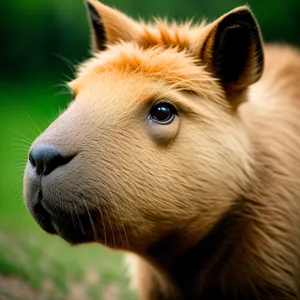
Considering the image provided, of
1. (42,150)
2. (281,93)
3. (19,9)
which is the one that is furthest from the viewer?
(19,9)

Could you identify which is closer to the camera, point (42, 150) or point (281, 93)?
point (42, 150)

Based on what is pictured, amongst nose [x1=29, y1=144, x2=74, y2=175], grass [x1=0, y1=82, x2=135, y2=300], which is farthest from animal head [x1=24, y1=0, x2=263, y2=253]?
grass [x1=0, y1=82, x2=135, y2=300]

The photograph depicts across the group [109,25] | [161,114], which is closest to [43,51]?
[109,25]

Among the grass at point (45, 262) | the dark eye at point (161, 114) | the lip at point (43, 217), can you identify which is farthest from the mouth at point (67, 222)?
the dark eye at point (161, 114)

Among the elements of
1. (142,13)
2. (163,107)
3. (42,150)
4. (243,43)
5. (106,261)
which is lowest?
(106,261)

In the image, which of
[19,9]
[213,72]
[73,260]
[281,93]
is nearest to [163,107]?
[213,72]

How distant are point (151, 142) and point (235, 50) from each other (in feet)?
2.47

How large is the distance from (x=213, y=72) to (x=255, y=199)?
2.50 ft

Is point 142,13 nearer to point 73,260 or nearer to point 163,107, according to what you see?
point 73,260

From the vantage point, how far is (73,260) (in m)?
6.10

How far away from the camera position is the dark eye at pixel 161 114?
12.2 feet

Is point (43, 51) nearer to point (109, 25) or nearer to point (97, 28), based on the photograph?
point (97, 28)

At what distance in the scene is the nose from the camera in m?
3.40

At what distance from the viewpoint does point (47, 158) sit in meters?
3.40
